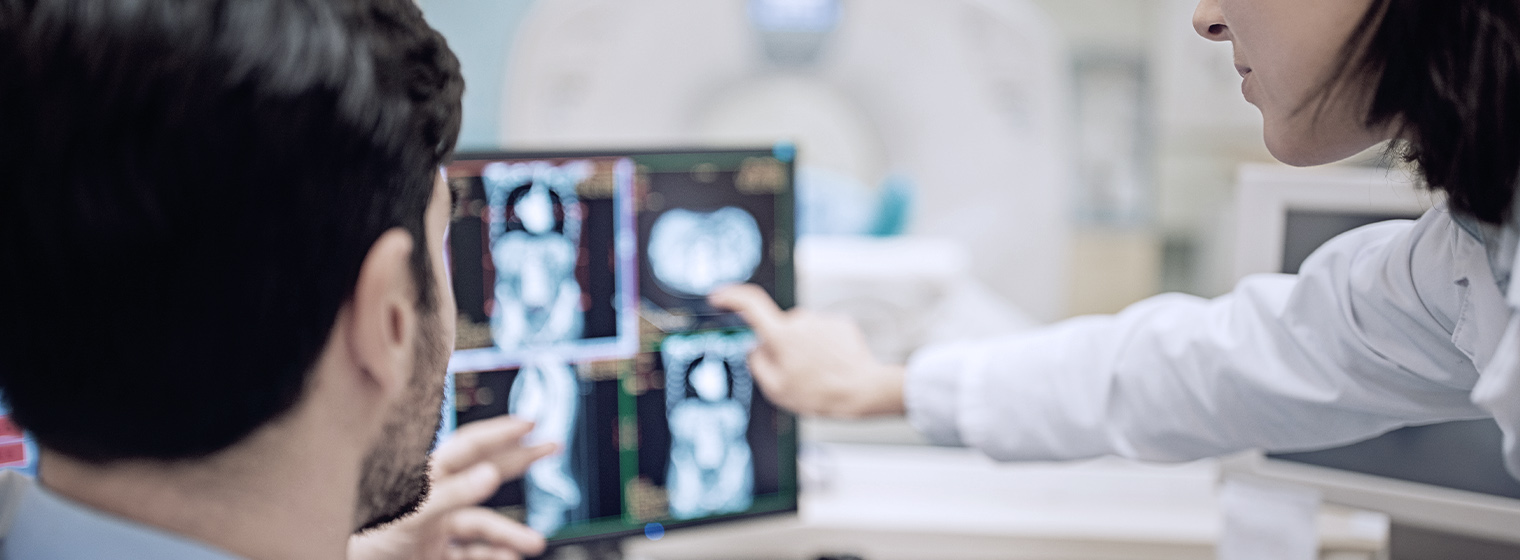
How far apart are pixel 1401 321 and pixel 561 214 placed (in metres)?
0.84

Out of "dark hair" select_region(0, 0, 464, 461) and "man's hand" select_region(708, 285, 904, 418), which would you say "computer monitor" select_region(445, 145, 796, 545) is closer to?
"man's hand" select_region(708, 285, 904, 418)

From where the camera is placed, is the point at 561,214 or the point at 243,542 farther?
the point at 561,214

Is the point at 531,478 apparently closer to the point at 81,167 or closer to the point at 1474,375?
the point at 81,167

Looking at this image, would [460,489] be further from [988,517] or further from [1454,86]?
[1454,86]

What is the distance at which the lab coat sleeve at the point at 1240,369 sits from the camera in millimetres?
863

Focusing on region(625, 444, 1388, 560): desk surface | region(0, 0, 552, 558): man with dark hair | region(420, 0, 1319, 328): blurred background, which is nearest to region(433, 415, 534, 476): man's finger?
region(625, 444, 1388, 560): desk surface

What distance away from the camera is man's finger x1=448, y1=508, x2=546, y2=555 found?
1.09m

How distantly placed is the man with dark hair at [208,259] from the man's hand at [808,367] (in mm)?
576

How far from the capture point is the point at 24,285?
52 cm

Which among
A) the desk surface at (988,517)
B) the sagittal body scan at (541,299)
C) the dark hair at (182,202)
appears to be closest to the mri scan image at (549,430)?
the sagittal body scan at (541,299)

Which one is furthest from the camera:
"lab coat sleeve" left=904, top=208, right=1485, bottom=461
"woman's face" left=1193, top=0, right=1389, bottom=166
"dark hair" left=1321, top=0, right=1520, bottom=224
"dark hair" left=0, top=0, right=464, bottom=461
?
"lab coat sleeve" left=904, top=208, right=1485, bottom=461

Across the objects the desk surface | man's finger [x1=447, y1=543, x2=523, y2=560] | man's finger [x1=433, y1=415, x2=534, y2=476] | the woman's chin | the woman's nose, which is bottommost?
the desk surface

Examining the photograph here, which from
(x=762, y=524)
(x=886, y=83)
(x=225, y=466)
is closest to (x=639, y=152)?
(x=762, y=524)

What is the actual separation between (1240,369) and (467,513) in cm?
84
